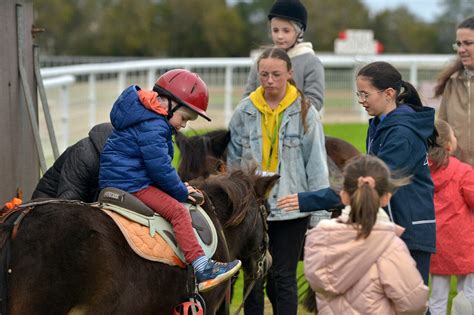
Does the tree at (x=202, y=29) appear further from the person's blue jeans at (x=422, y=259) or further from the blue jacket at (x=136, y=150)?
the blue jacket at (x=136, y=150)

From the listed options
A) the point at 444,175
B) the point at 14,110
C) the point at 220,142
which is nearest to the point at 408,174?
the point at 444,175

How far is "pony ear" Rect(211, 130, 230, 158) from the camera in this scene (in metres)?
7.12

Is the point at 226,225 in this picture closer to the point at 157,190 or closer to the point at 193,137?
the point at 157,190

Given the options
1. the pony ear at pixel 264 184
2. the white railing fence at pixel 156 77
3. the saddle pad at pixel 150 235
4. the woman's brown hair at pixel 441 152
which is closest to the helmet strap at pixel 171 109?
the saddle pad at pixel 150 235

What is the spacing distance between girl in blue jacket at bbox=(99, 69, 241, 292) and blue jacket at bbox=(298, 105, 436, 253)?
73cm

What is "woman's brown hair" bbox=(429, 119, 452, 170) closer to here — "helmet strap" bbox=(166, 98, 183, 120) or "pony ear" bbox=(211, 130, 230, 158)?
"pony ear" bbox=(211, 130, 230, 158)

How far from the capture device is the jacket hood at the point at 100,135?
5.80 metres

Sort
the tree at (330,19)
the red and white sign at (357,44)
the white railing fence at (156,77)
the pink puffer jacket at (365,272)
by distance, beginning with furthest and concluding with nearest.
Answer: the tree at (330,19), the red and white sign at (357,44), the white railing fence at (156,77), the pink puffer jacket at (365,272)

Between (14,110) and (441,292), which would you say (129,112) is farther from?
(441,292)

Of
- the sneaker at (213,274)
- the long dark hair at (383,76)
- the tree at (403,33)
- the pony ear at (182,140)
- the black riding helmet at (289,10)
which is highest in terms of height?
the black riding helmet at (289,10)

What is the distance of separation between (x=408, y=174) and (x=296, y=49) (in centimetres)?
249

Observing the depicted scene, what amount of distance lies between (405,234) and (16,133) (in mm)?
3111

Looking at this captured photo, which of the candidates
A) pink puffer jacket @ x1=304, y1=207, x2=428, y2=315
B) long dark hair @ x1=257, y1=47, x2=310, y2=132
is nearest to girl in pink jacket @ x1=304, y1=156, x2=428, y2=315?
pink puffer jacket @ x1=304, y1=207, x2=428, y2=315

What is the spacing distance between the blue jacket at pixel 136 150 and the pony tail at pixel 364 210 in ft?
3.63
